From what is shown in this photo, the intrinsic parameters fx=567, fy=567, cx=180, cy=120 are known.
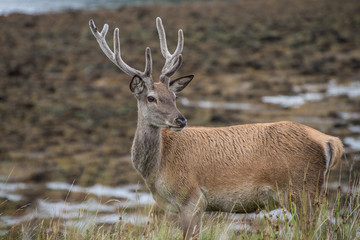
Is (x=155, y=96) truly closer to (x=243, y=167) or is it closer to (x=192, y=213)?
(x=243, y=167)

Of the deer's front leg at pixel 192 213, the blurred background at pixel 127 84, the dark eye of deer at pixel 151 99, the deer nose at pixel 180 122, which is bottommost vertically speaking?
the blurred background at pixel 127 84

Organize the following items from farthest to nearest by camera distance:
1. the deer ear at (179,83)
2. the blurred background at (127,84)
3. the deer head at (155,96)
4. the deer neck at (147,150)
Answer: the blurred background at (127,84)
the deer ear at (179,83)
the deer neck at (147,150)
the deer head at (155,96)

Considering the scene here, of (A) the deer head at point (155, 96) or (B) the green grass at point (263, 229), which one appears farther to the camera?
(A) the deer head at point (155, 96)

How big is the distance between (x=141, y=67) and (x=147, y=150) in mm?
16120

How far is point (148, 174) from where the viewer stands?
5988mm

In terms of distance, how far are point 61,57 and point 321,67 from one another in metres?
10.5

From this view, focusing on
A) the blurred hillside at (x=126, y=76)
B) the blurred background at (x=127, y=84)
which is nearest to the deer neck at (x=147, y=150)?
the blurred background at (x=127, y=84)

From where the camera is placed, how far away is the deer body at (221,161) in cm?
568

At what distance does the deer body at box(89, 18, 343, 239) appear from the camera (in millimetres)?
5676

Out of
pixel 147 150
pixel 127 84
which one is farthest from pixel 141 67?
pixel 147 150

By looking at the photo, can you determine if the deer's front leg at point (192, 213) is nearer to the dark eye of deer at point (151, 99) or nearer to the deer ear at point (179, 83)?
the dark eye of deer at point (151, 99)

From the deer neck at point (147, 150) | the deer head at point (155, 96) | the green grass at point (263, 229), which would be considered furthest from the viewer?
the deer neck at point (147, 150)

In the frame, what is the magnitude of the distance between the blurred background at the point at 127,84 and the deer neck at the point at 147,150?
0.96 meters

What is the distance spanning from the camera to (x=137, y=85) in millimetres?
6043
